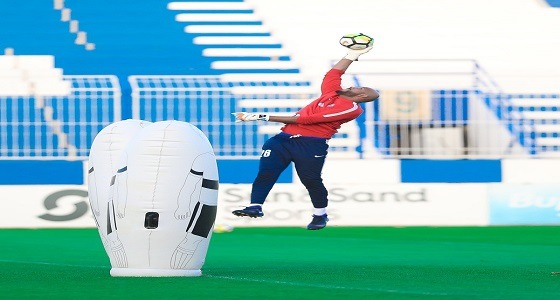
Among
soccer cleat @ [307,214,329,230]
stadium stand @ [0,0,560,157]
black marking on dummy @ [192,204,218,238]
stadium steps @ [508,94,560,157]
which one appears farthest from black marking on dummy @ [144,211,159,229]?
stadium steps @ [508,94,560,157]

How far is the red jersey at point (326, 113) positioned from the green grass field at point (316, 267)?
1204mm

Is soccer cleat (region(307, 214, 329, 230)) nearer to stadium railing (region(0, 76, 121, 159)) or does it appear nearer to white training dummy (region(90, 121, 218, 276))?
white training dummy (region(90, 121, 218, 276))

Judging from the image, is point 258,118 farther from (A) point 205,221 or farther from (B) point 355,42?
(A) point 205,221

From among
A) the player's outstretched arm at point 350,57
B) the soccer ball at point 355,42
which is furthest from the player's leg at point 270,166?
the soccer ball at point 355,42

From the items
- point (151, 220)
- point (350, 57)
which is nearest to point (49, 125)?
point (350, 57)

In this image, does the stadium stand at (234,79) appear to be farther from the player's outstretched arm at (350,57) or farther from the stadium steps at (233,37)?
the player's outstretched arm at (350,57)

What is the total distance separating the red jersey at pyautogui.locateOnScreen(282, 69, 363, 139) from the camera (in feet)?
36.9

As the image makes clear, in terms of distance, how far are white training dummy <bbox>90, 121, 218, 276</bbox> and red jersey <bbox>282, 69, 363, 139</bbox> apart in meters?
1.58

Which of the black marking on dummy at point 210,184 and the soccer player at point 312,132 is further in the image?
the soccer player at point 312,132

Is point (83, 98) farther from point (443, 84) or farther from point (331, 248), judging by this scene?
point (331, 248)

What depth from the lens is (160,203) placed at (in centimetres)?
968

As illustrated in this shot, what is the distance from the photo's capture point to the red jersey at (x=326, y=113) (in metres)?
11.2

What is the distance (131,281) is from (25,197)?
1190 cm

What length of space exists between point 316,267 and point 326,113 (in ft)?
4.51
